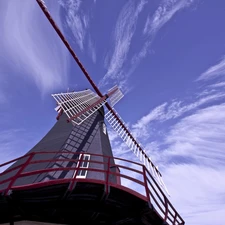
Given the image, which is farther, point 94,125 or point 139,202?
point 94,125

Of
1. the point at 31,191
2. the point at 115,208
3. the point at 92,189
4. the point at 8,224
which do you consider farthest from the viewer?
the point at 115,208

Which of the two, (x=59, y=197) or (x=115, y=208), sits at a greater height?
(x=59, y=197)

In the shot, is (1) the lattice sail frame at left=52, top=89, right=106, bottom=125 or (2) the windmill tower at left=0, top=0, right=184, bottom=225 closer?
(2) the windmill tower at left=0, top=0, right=184, bottom=225

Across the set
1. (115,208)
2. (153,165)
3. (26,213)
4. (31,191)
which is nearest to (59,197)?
(31,191)

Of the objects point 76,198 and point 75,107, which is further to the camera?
point 75,107

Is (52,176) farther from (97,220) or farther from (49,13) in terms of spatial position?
(49,13)

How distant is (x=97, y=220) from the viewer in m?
8.18

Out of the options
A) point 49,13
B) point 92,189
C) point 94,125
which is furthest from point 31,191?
point 49,13

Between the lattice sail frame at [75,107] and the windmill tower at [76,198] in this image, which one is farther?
the lattice sail frame at [75,107]

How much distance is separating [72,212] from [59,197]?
1.25 metres

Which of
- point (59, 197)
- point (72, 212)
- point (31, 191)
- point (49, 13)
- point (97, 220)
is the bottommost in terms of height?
point (97, 220)

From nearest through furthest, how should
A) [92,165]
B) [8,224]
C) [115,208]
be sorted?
[8,224], [115,208], [92,165]

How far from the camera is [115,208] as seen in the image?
749 cm

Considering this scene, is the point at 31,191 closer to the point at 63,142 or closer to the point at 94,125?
the point at 63,142
